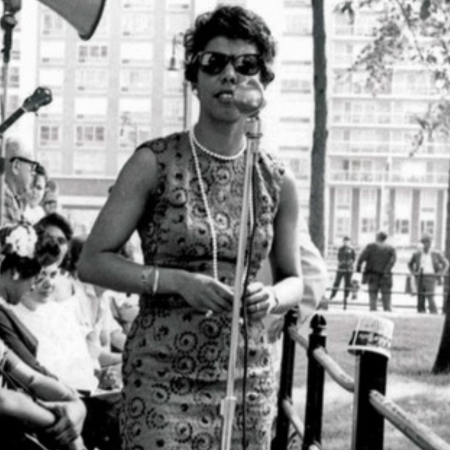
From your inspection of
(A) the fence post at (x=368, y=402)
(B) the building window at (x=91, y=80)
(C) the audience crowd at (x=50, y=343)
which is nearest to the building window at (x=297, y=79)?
(B) the building window at (x=91, y=80)

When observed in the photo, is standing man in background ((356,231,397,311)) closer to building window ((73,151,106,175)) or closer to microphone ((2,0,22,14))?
microphone ((2,0,22,14))

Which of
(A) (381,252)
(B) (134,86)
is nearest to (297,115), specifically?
(B) (134,86)

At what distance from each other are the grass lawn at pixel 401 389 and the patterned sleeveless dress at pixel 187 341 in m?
3.98

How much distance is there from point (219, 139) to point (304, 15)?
6753 cm

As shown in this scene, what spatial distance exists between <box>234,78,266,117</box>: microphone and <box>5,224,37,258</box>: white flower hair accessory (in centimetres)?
206

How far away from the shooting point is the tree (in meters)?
15.5

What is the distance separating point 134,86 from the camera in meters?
59.2

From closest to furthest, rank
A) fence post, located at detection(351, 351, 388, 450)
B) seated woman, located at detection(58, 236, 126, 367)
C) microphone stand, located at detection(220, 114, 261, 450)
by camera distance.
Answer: microphone stand, located at detection(220, 114, 261, 450), fence post, located at detection(351, 351, 388, 450), seated woman, located at detection(58, 236, 126, 367)

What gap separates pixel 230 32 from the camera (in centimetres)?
256

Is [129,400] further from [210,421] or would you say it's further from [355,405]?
[355,405]

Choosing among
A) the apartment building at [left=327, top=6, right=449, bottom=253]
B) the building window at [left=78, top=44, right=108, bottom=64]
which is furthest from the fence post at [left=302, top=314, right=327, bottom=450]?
the apartment building at [left=327, top=6, right=449, bottom=253]

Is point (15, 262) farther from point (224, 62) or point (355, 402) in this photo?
point (224, 62)

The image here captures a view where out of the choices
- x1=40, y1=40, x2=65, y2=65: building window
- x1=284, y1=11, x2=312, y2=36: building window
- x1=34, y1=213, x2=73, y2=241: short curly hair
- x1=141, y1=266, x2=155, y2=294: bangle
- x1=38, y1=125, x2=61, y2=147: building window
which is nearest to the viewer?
x1=141, y1=266, x2=155, y2=294: bangle

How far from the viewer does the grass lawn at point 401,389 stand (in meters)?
6.78
